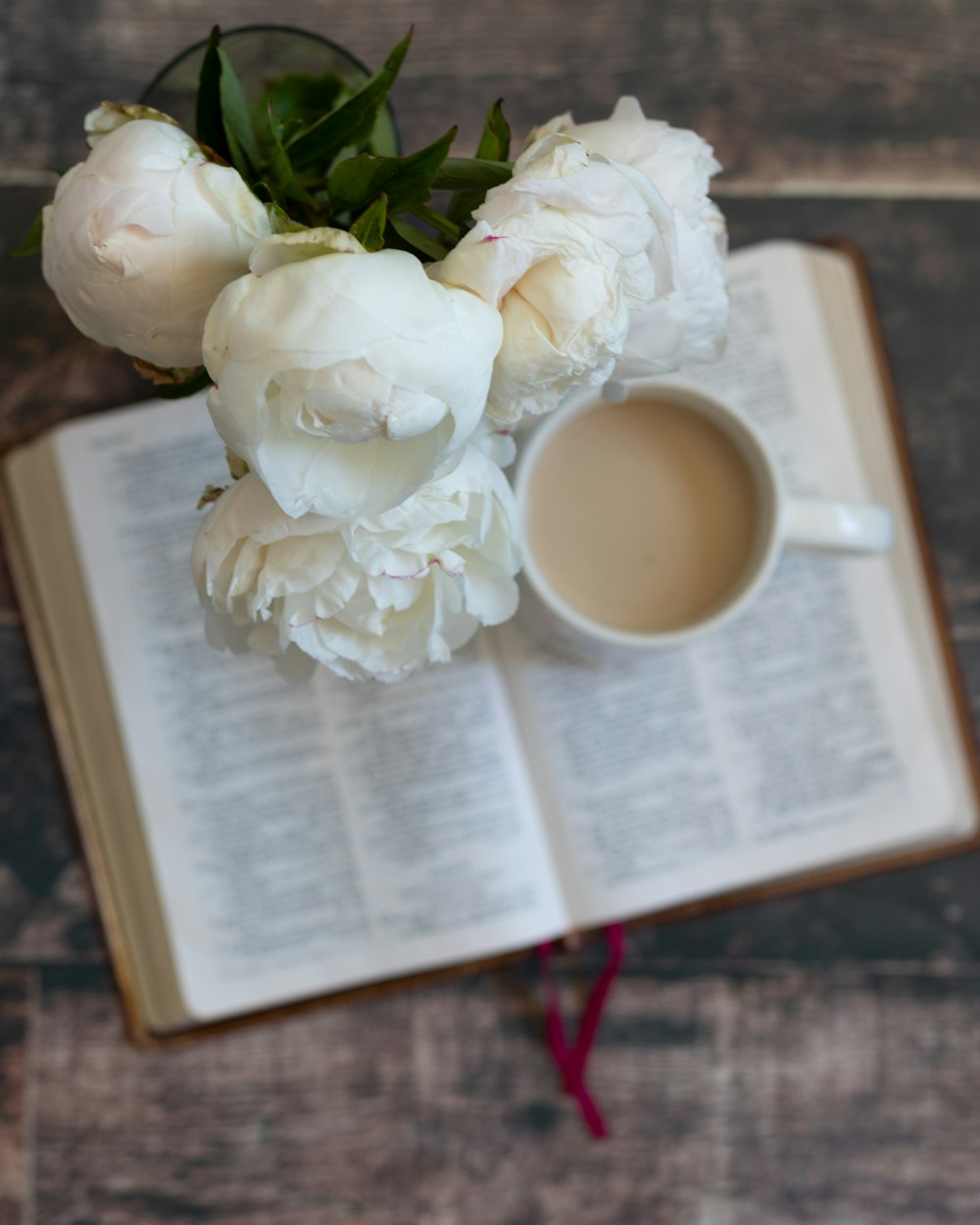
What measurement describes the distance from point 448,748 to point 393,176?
0.35 m

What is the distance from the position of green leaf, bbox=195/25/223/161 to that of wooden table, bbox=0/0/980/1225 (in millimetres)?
263

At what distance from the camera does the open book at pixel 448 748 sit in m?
0.59

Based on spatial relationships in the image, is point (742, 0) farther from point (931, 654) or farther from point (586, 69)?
point (931, 654)

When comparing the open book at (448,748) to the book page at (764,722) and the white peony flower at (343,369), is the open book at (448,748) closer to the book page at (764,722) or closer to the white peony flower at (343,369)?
the book page at (764,722)

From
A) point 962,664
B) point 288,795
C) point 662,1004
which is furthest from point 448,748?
point 962,664

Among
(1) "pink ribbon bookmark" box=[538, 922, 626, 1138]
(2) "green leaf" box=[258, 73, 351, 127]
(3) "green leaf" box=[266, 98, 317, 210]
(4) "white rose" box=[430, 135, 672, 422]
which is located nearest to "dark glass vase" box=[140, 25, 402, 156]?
(2) "green leaf" box=[258, 73, 351, 127]

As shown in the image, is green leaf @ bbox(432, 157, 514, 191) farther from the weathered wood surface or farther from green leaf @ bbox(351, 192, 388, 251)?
the weathered wood surface

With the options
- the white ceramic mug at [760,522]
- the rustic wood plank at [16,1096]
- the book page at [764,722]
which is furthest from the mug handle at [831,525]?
the rustic wood plank at [16,1096]

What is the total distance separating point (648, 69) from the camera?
607mm

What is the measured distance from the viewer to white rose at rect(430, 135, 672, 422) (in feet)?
0.82

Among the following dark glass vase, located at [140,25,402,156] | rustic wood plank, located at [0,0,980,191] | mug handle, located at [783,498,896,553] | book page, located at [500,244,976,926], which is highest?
dark glass vase, located at [140,25,402,156]

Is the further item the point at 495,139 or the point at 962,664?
the point at 962,664

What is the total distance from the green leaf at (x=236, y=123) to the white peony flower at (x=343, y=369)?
12 centimetres

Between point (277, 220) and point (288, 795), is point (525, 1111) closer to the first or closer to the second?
point (288, 795)
